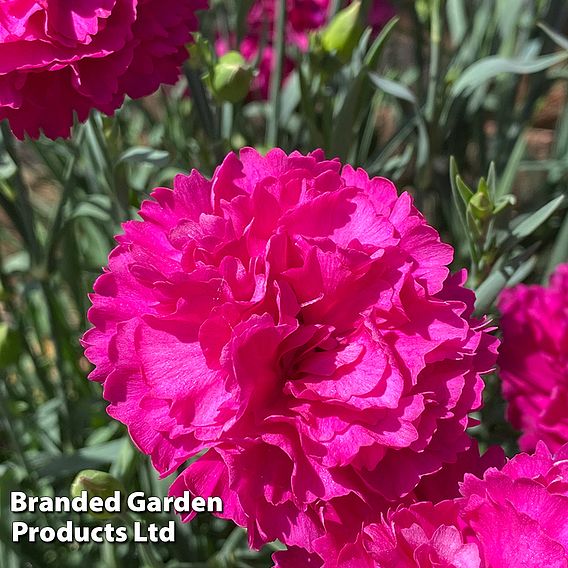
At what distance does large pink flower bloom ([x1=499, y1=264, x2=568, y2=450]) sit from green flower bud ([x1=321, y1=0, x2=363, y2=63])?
29cm

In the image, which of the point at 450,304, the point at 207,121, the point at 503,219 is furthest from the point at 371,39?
the point at 450,304

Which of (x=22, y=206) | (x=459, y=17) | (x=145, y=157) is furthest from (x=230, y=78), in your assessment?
(x=459, y=17)

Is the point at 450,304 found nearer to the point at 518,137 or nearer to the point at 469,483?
the point at 469,483

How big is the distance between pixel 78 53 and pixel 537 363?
452 millimetres

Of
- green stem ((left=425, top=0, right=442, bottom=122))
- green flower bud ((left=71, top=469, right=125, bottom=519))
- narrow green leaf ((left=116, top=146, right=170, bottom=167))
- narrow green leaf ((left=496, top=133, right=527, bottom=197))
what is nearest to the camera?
green flower bud ((left=71, top=469, right=125, bottom=519))

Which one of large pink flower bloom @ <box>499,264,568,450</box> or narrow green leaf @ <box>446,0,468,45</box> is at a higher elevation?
narrow green leaf @ <box>446,0,468,45</box>

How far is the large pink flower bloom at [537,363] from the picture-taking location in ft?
1.96

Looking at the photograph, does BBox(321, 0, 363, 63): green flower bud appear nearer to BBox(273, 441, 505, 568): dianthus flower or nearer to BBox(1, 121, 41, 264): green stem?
BBox(1, 121, 41, 264): green stem

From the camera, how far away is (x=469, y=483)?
0.41 meters

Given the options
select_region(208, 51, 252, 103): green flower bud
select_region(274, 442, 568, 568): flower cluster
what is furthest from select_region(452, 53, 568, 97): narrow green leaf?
select_region(274, 442, 568, 568): flower cluster

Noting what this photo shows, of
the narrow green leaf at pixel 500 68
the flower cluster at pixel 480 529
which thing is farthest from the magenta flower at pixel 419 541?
the narrow green leaf at pixel 500 68

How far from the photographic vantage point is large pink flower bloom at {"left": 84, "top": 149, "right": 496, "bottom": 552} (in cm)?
41

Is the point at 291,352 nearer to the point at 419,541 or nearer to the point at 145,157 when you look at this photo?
the point at 419,541

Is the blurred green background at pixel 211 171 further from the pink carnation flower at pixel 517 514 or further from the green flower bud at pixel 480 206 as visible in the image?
the pink carnation flower at pixel 517 514
